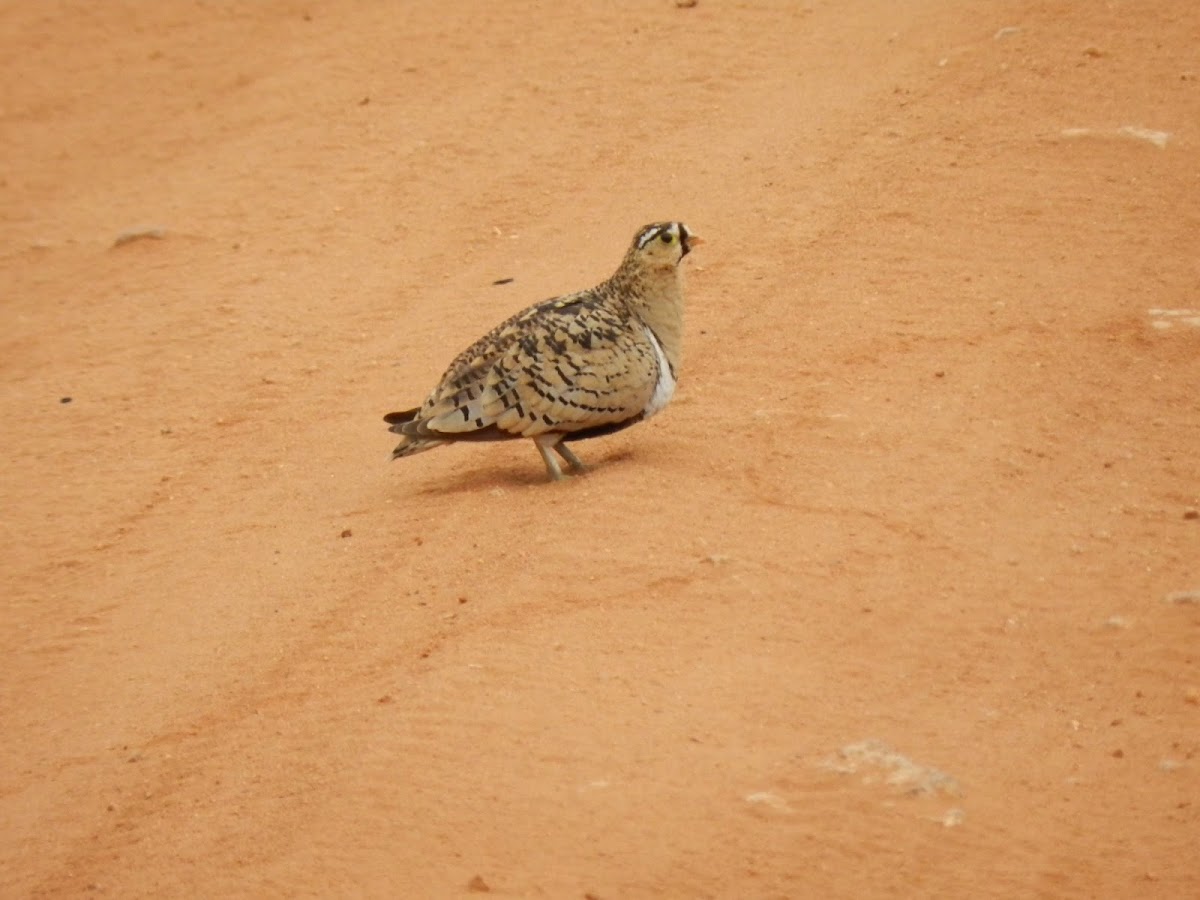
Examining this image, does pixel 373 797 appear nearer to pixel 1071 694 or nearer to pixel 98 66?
pixel 1071 694

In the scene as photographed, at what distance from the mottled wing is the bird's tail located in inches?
1.7

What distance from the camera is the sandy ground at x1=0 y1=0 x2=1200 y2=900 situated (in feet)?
19.2

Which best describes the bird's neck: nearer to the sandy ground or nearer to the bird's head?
the bird's head

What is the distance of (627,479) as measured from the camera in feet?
26.0

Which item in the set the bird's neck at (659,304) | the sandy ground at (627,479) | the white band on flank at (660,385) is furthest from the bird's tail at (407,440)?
the bird's neck at (659,304)

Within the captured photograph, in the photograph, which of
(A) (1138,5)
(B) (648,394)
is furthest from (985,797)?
(A) (1138,5)

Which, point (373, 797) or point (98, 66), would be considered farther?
point (98, 66)

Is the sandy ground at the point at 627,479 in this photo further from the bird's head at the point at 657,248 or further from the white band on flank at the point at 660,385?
the bird's head at the point at 657,248

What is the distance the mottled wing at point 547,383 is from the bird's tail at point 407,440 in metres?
0.04

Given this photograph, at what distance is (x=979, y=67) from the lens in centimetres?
1212

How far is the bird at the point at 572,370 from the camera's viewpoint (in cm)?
797

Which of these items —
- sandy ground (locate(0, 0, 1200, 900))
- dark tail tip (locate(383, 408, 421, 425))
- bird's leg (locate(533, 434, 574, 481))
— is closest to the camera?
sandy ground (locate(0, 0, 1200, 900))

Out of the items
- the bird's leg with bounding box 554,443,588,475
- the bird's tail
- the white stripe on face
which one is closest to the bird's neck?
the white stripe on face

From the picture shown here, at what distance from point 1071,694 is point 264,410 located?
4.91m
